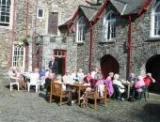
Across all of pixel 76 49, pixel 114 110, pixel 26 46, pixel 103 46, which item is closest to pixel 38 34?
pixel 26 46

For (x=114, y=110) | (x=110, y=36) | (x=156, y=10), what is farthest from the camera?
(x=110, y=36)

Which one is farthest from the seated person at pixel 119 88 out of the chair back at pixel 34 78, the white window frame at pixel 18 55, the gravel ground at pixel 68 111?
the white window frame at pixel 18 55

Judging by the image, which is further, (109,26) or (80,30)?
(80,30)

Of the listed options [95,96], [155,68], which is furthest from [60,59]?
[95,96]

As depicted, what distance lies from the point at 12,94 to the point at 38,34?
36.2 ft

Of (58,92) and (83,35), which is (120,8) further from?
(58,92)

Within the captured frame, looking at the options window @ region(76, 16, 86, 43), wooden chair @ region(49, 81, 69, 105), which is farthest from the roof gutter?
wooden chair @ region(49, 81, 69, 105)

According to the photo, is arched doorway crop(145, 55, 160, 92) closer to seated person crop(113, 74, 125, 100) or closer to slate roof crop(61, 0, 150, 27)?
slate roof crop(61, 0, 150, 27)

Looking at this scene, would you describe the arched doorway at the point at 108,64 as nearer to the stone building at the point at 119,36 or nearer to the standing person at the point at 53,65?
the stone building at the point at 119,36

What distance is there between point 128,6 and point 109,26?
1830mm

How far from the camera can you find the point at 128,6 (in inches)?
1057

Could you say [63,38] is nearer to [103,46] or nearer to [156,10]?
[103,46]

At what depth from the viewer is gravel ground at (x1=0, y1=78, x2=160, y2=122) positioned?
50.2ft

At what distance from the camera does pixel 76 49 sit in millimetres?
30156
